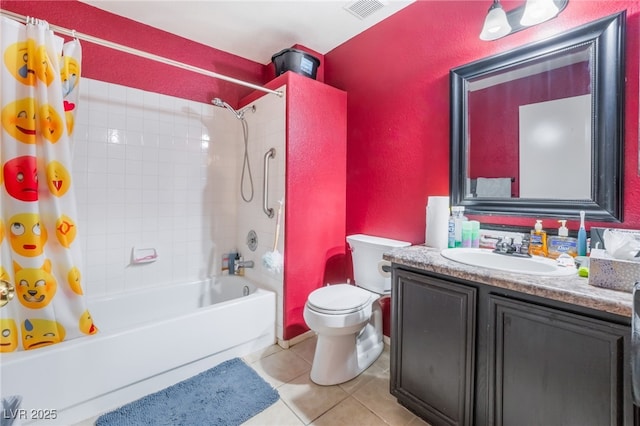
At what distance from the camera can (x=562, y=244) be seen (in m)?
1.24

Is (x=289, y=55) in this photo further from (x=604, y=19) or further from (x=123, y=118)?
(x=604, y=19)

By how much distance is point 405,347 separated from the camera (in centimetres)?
138

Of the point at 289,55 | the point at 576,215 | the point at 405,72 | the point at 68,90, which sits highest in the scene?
the point at 289,55

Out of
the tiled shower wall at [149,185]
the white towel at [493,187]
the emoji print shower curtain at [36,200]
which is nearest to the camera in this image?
the emoji print shower curtain at [36,200]

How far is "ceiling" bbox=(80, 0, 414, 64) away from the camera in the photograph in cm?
188

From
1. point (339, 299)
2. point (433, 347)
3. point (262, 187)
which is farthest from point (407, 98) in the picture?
point (433, 347)

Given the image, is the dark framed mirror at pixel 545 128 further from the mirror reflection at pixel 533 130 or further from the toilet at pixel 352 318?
the toilet at pixel 352 318

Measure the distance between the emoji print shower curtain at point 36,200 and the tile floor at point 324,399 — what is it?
1.07 meters

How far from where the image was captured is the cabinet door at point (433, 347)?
1143 mm

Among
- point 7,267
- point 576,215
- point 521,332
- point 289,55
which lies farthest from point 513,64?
point 7,267

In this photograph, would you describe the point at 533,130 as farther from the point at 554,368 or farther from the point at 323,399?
the point at 323,399

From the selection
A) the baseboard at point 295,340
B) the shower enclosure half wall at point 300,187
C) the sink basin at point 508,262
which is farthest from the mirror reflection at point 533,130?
the baseboard at point 295,340

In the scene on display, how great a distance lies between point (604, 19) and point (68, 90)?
8.52 feet

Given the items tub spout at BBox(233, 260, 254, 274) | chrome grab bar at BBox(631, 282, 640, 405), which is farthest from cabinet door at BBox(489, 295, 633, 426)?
tub spout at BBox(233, 260, 254, 274)
